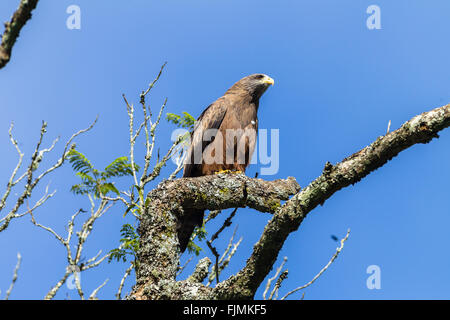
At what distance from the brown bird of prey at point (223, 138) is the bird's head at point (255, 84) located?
1.69 ft

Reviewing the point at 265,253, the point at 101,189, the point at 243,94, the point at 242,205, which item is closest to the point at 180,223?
the point at 242,205

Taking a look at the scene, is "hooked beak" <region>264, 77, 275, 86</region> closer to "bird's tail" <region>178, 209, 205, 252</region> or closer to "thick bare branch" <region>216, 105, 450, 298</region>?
"bird's tail" <region>178, 209, 205, 252</region>

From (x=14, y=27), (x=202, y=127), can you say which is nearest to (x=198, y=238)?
(x=202, y=127)

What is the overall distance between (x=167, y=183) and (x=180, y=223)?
1.67 feet

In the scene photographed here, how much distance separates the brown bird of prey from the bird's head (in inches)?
20.3

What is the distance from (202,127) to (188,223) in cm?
235

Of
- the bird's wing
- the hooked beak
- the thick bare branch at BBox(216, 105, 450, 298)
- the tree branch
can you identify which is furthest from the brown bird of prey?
the tree branch

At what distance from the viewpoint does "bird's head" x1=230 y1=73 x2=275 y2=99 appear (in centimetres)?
869

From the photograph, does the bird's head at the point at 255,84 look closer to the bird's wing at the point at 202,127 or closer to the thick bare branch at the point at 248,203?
the bird's wing at the point at 202,127

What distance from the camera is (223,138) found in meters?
7.46

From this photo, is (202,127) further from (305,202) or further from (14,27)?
(14,27)

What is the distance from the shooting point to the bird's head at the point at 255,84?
28.5 ft
